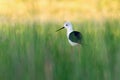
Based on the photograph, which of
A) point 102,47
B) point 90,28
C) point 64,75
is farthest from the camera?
point 90,28

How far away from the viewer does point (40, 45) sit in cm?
372

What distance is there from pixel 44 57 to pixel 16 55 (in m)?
0.21

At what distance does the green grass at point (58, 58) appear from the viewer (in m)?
3.50

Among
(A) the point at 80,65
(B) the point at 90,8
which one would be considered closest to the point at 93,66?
(A) the point at 80,65

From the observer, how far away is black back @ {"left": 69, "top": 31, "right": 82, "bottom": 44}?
442 cm

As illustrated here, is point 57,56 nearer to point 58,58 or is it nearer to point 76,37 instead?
point 58,58

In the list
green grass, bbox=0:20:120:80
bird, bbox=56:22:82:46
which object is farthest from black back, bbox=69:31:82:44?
green grass, bbox=0:20:120:80

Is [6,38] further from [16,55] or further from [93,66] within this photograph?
[93,66]

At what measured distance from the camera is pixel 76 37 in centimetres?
451

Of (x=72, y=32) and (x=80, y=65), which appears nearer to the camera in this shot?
(x=80, y=65)

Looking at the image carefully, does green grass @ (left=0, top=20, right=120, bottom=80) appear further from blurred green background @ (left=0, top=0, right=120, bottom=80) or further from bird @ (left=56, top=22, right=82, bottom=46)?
bird @ (left=56, top=22, right=82, bottom=46)

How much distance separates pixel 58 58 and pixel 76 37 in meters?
0.91

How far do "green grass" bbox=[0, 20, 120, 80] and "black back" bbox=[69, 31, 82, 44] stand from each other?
0.33 metres

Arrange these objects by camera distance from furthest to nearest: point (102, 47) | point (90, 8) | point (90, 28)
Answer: point (90, 8) < point (90, 28) < point (102, 47)
